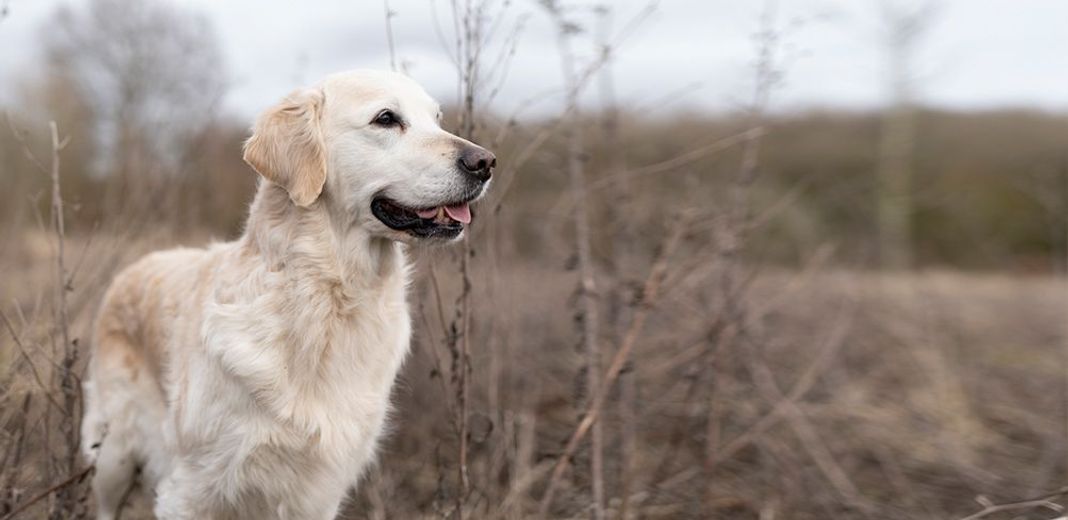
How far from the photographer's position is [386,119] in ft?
9.20

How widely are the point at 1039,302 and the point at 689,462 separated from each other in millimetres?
7736

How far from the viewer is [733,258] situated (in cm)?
425

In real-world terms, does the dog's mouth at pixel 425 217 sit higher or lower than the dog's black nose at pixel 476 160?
lower

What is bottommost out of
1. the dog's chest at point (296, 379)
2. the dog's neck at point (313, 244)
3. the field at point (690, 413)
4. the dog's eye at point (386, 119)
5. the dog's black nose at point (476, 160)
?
the field at point (690, 413)

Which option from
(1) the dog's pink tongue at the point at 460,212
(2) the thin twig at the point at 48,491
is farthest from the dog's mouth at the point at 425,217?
(2) the thin twig at the point at 48,491

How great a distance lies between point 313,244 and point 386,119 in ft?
1.49

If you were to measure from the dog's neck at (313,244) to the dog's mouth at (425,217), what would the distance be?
0.11 m

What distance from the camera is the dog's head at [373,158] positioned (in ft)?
8.74

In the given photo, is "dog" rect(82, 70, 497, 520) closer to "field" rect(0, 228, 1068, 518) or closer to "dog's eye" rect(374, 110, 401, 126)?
"dog's eye" rect(374, 110, 401, 126)

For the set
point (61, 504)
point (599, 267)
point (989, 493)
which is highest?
point (599, 267)

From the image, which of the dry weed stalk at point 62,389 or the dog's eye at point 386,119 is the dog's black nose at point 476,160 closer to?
the dog's eye at point 386,119

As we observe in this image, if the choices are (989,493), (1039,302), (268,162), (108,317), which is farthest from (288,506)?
(1039,302)

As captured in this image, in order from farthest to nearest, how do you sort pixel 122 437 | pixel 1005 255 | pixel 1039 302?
1. pixel 1005 255
2. pixel 1039 302
3. pixel 122 437

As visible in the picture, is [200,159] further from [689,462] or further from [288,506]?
[689,462]
